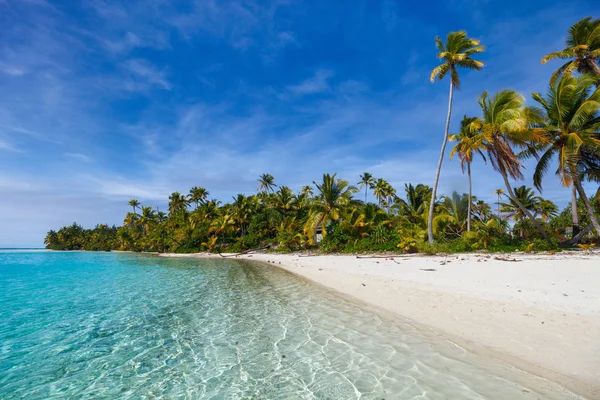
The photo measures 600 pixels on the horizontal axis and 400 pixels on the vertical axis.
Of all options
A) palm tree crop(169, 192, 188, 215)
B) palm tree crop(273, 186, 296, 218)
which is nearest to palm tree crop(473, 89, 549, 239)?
palm tree crop(273, 186, 296, 218)

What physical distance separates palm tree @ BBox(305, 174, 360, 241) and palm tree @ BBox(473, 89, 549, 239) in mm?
13671

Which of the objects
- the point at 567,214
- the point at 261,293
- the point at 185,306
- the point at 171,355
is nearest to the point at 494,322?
the point at 171,355

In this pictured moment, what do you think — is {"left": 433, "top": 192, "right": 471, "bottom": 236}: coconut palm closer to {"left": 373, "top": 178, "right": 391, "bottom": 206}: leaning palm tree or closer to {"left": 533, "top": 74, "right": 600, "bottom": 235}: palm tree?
{"left": 533, "top": 74, "right": 600, "bottom": 235}: palm tree

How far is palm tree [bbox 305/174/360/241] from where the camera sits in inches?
1208

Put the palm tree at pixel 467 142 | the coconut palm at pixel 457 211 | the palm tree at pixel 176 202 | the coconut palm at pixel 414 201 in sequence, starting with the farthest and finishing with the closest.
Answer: the palm tree at pixel 176 202 → the coconut palm at pixel 414 201 → the coconut palm at pixel 457 211 → the palm tree at pixel 467 142

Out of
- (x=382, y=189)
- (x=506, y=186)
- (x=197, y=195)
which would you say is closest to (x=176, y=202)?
(x=197, y=195)

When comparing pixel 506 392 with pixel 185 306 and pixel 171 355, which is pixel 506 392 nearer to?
pixel 171 355

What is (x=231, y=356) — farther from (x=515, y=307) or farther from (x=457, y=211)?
(x=457, y=211)

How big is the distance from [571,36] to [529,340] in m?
28.0

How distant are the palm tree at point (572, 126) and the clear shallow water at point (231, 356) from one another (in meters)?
17.9

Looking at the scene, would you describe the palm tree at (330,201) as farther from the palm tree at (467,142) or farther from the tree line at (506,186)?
the palm tree at (467,142)

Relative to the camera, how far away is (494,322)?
21.7 ft

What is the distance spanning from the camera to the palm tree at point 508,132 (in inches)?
717

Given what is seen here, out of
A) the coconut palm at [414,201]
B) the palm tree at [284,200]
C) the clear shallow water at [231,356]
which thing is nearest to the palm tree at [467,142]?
the coconut palm at [414,201]
